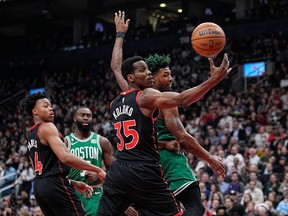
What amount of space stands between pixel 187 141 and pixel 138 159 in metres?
0.77

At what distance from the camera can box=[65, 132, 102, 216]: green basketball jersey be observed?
8016 millimetres

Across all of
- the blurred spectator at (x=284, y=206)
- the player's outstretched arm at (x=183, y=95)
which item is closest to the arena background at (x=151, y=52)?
the blurred spectator at (x=284, y=206)

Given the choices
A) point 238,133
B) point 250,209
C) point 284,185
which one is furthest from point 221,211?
point 238,133

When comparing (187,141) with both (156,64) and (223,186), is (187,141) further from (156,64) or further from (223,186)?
(223,186)

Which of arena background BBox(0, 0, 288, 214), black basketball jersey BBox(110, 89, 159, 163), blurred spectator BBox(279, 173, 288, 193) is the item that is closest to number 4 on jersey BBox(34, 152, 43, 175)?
black basketball jersey BBox(110, 89, 159, 163)

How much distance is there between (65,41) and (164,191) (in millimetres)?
29669

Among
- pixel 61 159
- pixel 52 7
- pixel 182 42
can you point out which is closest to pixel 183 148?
pixel 61 159

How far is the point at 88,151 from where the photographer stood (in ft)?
26.8

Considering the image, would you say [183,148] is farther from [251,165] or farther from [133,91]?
[251,165]

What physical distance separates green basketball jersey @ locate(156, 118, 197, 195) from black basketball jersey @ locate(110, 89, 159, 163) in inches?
29.7

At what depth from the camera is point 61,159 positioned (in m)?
6.50

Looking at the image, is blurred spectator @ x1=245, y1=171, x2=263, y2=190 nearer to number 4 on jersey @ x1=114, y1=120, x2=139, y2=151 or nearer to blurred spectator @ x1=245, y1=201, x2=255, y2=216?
blurred spectator @ x1=245, y1=201, x2=255, y2=216

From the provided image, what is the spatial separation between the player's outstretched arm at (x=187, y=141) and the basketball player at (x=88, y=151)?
1.83 metres

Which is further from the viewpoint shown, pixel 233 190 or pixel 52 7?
pixel 52 7
